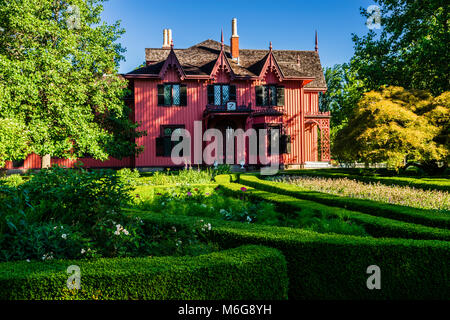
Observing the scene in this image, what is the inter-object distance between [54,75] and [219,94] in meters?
11.4

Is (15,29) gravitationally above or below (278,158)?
above

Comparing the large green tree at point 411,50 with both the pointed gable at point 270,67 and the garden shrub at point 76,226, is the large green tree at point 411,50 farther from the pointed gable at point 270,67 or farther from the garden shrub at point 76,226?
the garden shrub at point 76,226

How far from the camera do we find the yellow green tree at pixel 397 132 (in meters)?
12.4

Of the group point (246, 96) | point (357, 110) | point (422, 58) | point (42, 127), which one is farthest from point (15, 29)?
point (422, 58)

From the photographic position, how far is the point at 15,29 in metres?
15.8

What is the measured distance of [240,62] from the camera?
24.5 meters

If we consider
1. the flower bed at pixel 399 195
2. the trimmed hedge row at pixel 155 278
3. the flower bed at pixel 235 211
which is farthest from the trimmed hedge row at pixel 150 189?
the trimmed hedge row at pixel 155 278

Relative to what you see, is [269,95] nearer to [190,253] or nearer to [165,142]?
[165,142]

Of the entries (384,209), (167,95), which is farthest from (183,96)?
Result: (384,209)

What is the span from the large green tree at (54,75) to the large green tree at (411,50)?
1729cm

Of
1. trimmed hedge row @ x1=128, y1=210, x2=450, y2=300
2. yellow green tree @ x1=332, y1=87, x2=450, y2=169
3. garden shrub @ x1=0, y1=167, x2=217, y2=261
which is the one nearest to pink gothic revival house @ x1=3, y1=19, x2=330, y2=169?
yellow green tree @ x1=332, y1=87, x2=450, y2=169

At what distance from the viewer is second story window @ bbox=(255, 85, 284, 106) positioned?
76.3 feet
